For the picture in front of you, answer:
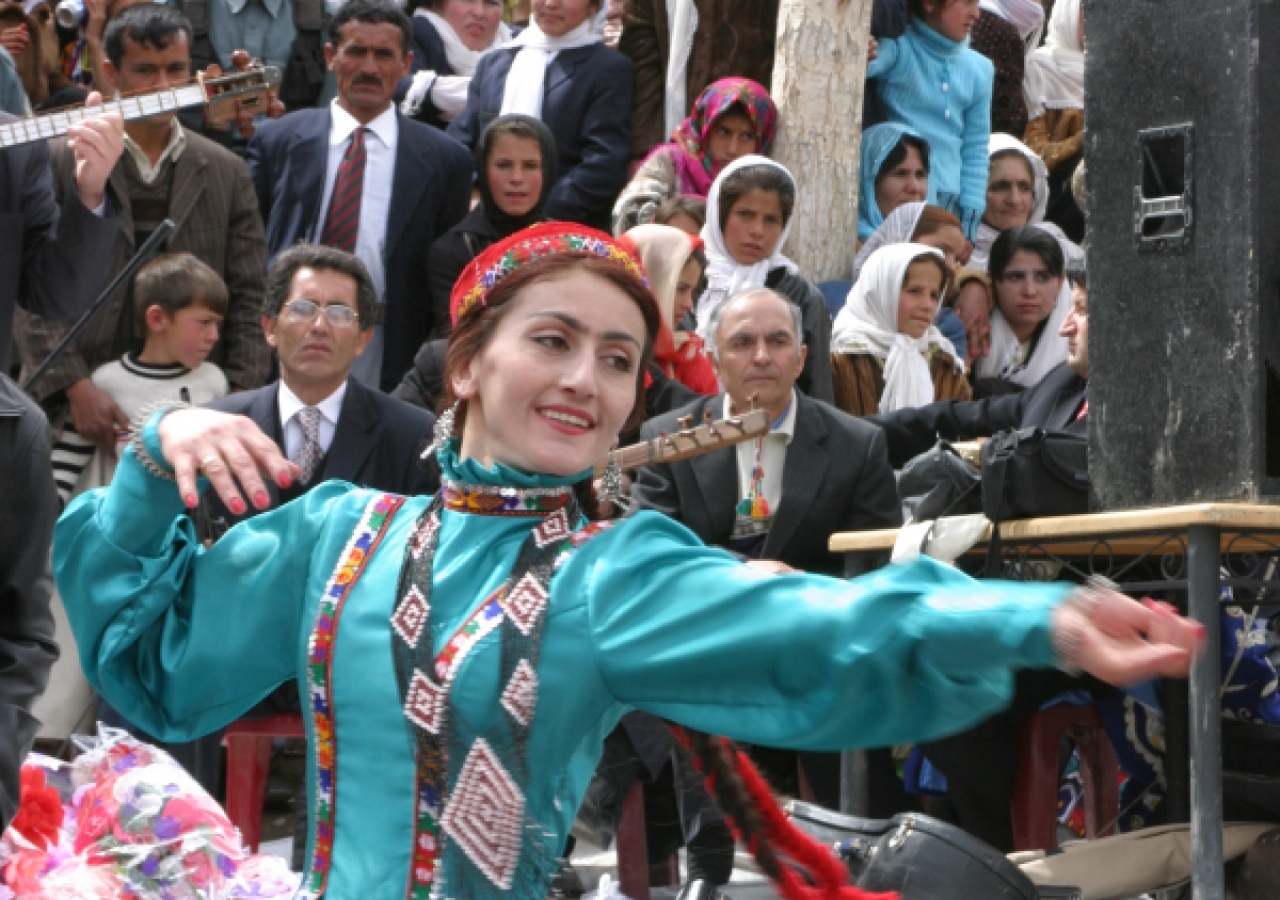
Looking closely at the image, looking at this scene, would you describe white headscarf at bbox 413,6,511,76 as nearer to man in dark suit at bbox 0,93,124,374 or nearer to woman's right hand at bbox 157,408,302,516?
man in dark suit at bbox 0,93,124,374

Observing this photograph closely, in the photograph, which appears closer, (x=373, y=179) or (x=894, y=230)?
(x=373, y=179)

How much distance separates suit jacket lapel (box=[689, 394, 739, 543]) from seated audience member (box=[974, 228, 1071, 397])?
255 centimetres

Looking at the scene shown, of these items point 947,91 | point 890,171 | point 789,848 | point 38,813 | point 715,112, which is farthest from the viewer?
point 947,91

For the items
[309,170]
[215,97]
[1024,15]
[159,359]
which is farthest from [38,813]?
[1024,15]

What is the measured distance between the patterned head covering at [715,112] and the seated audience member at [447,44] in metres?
1.20

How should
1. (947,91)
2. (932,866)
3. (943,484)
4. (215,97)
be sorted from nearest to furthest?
(932,866) → (943,484) → (215,97) → (947,91)

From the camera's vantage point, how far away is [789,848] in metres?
2.07

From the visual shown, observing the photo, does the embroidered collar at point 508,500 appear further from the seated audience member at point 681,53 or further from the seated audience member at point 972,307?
the seated audience member at point 681,53

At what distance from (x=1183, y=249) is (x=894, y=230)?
349cm

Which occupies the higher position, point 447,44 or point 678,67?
point 447,44

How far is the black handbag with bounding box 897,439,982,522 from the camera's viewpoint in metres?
4.36

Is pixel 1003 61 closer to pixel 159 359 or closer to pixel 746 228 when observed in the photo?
pixel 746 228

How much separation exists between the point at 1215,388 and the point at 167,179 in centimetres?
380

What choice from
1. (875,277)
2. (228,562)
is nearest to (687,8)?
(875,277)
